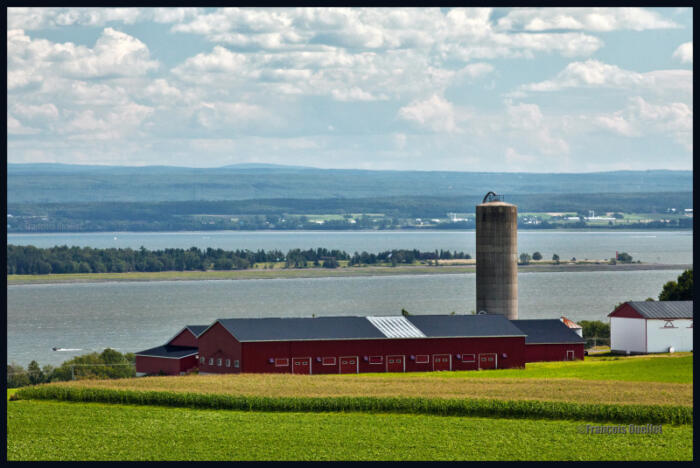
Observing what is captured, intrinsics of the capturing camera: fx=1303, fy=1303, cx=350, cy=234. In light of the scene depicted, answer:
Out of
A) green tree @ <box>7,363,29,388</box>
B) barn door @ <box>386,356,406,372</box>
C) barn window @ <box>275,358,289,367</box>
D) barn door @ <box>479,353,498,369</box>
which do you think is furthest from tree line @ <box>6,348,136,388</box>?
barn door @ <box>479,353,498,369</box>

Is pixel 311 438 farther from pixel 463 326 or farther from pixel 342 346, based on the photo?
pixel 463 326

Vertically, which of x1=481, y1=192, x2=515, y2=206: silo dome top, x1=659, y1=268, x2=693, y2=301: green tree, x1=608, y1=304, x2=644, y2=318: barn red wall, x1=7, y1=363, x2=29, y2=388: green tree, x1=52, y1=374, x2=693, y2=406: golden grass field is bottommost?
x1=7, y1=363, x2=29, y2=388: green tree

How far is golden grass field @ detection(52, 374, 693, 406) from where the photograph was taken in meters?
36.2

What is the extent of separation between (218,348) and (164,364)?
3362mm

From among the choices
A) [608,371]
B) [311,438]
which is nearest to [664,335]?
[608,371]

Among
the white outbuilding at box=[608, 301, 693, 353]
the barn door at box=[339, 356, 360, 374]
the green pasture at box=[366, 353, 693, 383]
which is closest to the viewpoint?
the green pasture at box=[366, 353, 693, 383]

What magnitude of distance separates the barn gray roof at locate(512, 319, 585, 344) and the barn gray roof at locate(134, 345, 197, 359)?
52.2 ft

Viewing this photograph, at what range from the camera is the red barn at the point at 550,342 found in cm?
6131

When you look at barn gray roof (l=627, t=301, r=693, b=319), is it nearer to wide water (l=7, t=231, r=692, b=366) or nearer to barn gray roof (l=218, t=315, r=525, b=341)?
barn gray roof (l=218, t=315, r=525, b=341)

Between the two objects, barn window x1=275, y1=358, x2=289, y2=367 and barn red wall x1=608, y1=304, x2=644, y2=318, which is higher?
barn red wall x1=608, y1=304, x2=644, y2=318

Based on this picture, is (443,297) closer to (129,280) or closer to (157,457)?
(129,280)

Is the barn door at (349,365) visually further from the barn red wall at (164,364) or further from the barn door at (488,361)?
the barn red wall at (164,364)

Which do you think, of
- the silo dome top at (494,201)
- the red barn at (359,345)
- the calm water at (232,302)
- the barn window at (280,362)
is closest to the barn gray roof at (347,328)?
the red barn at (359,345)
